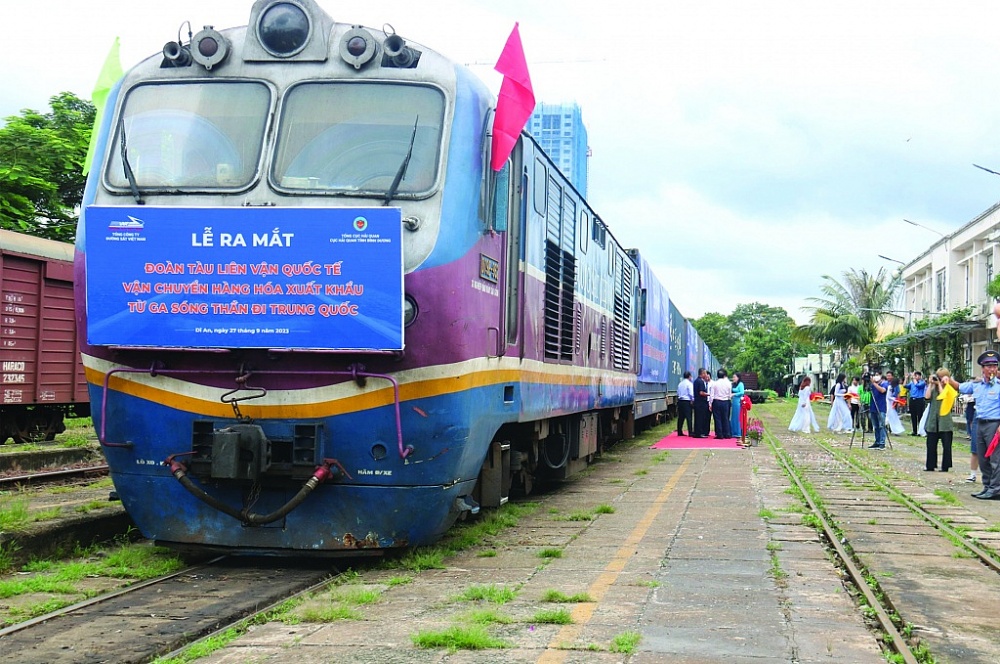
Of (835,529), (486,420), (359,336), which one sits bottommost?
(835,529)

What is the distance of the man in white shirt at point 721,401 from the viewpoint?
850 inches

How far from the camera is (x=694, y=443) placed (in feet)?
68.6

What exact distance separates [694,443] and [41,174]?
51.0ft

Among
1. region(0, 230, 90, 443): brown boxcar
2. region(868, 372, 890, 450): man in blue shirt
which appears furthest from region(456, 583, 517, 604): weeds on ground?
region(868, 372, 890, 450): man in blue shirt

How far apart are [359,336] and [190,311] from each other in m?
1.02

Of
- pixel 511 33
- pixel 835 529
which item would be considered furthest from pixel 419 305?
pixel 835 529

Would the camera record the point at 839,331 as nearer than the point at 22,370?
No

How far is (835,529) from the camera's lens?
30.2 feet

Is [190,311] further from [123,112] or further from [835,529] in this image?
[835,529]

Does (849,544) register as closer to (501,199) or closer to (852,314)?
(501,199)

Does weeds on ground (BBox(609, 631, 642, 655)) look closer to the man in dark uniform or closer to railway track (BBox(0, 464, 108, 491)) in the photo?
railway track (BBox(0, 464, 108, 491))

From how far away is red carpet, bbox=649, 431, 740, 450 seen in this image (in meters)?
19.6

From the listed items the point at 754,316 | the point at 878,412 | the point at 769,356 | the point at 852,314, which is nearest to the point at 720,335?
the point at 754,316

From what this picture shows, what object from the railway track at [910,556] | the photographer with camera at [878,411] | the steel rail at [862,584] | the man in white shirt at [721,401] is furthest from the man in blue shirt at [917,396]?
the steel rail at [862,584]
